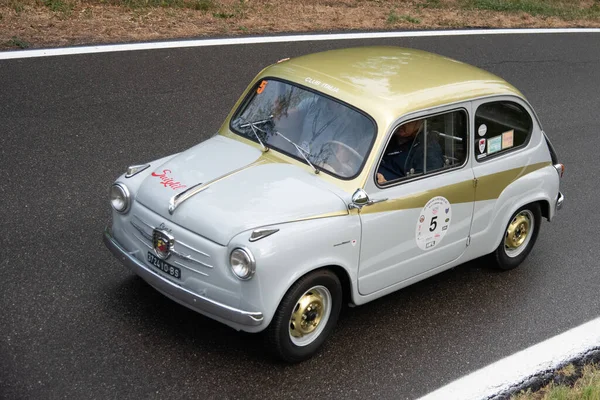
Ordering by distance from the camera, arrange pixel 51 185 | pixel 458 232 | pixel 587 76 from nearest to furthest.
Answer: pixel 458 232 < pixel 51 185 < pixel 587 76

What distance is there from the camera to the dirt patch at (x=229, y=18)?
10852 mm

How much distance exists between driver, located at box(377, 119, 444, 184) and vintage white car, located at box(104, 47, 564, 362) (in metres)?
0.01

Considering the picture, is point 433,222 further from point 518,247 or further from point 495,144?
point 518,247

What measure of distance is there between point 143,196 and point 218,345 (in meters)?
1.12

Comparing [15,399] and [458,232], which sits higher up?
[458,232]

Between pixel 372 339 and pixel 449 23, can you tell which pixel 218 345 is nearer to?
pixel 372 339

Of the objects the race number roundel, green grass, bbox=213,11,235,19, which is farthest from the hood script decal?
green grass, bbox=213,11,235,19

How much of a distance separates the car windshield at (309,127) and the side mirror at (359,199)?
8.4 inches

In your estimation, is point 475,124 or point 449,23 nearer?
point 475,124

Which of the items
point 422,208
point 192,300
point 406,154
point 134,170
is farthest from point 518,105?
point 192,300

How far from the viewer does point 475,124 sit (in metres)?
6.32

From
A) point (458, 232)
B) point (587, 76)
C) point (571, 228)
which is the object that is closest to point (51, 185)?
point (458, 232)

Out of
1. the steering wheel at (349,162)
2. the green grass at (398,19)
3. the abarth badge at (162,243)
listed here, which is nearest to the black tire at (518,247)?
the steering wheel at (349,162)

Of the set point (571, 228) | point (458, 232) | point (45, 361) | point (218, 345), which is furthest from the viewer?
point (571, 228)
